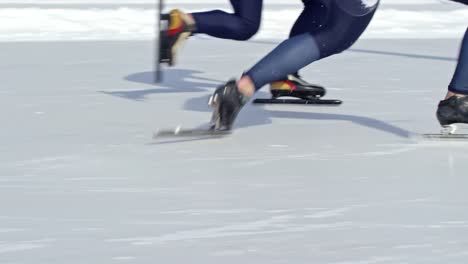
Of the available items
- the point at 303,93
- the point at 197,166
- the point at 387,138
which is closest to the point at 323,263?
the point at 197,166

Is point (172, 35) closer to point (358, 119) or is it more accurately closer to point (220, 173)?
point (358, 119)

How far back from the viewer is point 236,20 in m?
6.02

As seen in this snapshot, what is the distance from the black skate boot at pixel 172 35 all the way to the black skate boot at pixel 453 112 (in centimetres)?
107

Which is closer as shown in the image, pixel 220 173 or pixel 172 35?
pixel 220 173

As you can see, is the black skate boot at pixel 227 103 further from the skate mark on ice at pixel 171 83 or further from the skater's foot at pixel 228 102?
the skate mark on ice at pixel 171 83

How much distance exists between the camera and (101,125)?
573cm

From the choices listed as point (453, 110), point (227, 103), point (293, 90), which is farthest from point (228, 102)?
point (293, 90)

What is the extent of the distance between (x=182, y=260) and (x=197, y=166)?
135 cm

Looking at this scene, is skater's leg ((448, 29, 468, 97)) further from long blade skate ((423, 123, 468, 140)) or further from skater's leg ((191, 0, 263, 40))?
skater's leg ((191, 0, 263, 40))

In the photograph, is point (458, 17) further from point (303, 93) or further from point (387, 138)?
point (387, 138)

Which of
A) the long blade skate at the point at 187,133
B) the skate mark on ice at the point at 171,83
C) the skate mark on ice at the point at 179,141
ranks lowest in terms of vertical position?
the skate mark on ice at the point at 171,83

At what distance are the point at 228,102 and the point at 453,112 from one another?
2.71 feet

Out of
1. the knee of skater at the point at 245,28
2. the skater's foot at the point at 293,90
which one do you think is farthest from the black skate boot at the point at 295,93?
the knee of skater at the point at 245,28

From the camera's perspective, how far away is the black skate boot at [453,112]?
17.5 feet
